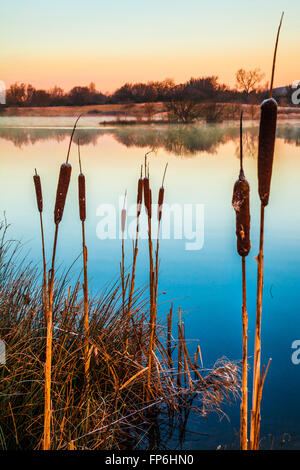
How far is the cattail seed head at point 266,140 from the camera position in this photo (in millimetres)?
1465

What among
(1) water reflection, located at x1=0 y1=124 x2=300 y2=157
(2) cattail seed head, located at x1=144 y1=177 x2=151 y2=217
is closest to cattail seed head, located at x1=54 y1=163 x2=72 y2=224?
(2) cattail seed head, located at x1=144 y1=177 x2=151 y2=217

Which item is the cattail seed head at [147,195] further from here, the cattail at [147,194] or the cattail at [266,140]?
the cattail at [266,140]

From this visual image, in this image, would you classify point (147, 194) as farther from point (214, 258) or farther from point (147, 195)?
point (214, 258)

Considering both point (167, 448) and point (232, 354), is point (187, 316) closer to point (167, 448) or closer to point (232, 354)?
point (232, 354)

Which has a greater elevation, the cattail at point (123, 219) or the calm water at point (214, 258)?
the cattail at point (123, 219)

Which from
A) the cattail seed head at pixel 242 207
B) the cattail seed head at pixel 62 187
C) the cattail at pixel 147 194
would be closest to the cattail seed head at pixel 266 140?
the cattail seed head at pixel 242 207

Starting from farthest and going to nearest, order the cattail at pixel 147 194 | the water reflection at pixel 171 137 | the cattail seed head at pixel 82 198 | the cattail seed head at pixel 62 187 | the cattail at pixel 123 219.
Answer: the water reflection at pixel 171 137
the cattail at pixel 123 219
the cattail at pixel 147 194
the cattail seed head at pixel 82 198
the cattail seed head at pixel 62 187

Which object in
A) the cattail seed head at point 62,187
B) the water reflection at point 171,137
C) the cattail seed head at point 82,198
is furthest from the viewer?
the water reflection at point 171,137

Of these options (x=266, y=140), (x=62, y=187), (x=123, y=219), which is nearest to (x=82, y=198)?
(x=62, y=187)

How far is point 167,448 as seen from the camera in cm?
366

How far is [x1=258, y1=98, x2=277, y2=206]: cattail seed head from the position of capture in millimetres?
1465

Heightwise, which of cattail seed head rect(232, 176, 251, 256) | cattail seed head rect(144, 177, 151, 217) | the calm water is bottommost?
the calm water

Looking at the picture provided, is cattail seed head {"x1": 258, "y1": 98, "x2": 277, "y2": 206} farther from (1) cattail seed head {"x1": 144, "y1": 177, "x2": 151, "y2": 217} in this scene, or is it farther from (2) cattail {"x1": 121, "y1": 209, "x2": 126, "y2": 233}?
(2) cattail {"x1": 121, "y1": 209, "x2": 126, "y2": 233}

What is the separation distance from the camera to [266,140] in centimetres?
147
